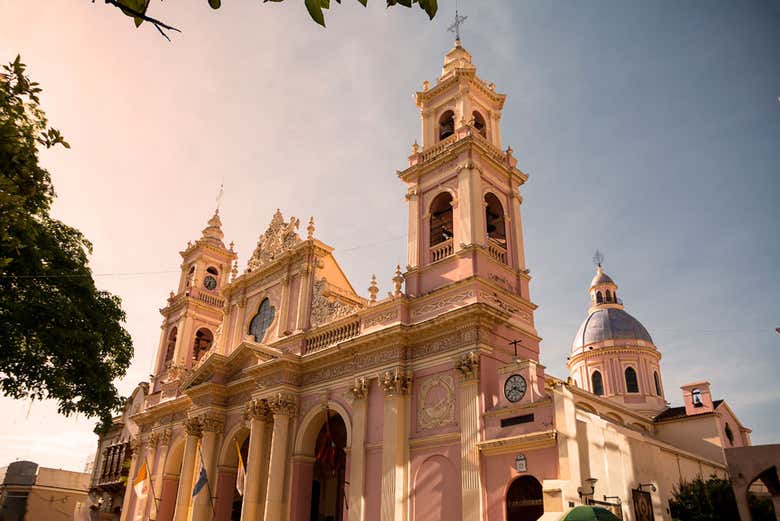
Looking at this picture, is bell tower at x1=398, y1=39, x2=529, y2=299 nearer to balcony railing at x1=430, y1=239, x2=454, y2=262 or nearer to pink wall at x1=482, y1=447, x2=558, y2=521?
balcony railing at x1=430, y1=239, x2=454, y2=262

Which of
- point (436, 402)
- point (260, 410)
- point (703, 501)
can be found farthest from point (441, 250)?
point (703, 501)

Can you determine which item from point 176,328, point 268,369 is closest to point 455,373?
point 268,369

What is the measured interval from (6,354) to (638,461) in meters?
16.6

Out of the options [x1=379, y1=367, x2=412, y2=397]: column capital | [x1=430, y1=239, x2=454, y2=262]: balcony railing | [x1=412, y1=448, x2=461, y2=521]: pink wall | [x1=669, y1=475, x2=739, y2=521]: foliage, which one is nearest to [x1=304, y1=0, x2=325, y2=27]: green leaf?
[x1=412, y1=448, x2=461, y2=521]: pink wall

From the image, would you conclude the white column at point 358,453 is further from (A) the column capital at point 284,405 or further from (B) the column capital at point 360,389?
(A) the column capital at point 284,405

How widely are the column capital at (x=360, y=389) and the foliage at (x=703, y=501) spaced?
9.79 metres

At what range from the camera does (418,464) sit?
1678 cm

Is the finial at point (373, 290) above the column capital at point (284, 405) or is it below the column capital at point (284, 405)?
above

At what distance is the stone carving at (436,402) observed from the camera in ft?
55.1

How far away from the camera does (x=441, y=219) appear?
2106 centimetres

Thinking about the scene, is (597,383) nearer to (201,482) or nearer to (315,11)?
(201,482)

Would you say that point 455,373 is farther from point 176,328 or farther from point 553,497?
point 176,328

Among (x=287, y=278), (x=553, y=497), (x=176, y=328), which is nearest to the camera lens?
(x=553, y=497)

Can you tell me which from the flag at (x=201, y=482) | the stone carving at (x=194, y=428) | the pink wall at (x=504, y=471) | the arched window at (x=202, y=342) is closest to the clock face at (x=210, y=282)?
the arched window at (x=202, y=342)
